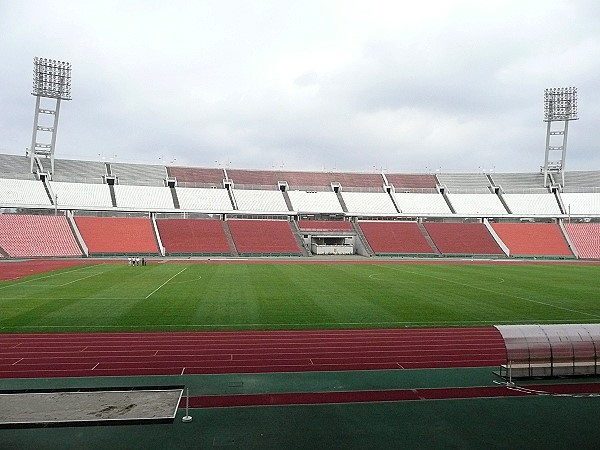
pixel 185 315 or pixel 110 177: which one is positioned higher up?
pixel 110 177

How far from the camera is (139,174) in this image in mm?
62719

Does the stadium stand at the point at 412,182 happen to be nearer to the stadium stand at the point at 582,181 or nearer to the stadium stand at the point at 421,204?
the stadium stand at the point at 421,204

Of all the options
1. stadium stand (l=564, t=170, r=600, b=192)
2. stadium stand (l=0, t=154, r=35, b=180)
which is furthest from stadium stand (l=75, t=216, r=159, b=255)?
stadium stand (l=564, t=170, r=600, b=192)

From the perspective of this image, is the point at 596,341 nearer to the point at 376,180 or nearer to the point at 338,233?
the point at 338,233

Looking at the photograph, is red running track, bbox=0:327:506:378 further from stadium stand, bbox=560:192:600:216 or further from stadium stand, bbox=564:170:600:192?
stadium stand, bbox=564:170:600:192

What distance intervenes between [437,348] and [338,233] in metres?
44.8

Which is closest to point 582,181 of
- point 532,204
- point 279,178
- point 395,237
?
point 532,204

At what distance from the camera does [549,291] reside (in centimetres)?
2209

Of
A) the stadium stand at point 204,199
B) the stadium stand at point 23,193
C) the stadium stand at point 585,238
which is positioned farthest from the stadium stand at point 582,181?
the stadium stand at point 23,193

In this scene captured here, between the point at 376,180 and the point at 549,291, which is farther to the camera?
the point at 376,180

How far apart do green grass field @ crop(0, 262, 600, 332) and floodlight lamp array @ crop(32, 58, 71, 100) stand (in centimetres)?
3603

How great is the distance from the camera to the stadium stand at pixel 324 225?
188 ft

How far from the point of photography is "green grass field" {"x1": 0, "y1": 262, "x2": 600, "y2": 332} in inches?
561

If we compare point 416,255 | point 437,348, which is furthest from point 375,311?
point 416,255
